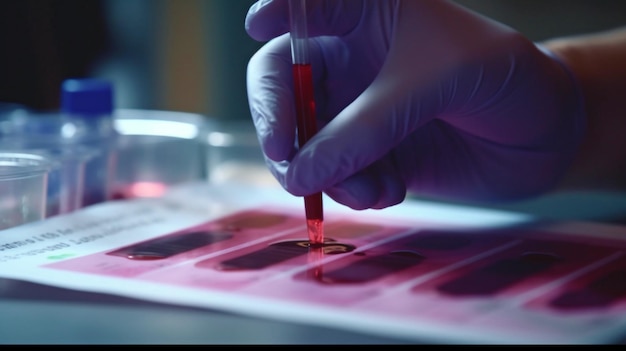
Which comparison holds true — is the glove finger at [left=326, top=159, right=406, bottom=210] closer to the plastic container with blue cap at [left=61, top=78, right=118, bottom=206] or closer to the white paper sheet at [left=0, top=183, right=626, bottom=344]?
the white paper sheet at [left=0, top=183, right=626, bottom=344]

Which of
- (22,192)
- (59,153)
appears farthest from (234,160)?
(22,192)

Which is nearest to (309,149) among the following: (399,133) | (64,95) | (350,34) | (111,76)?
(399,133)

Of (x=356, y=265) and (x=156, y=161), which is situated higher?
(x=156, y=161)

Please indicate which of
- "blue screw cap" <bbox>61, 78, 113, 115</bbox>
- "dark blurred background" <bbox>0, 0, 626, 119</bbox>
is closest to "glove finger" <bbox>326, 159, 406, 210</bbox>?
"blue screw cap" <bbox>61, 78, 113, 115</bbox>

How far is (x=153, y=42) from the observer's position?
2.18 m

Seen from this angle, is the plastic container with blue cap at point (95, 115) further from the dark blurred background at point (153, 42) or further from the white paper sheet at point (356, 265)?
the dark blurred background at point (153, 42)

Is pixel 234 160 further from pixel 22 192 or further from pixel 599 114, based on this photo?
pixel 599 114

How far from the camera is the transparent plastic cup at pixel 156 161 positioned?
39.7 inches

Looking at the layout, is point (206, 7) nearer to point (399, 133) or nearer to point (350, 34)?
point (350, 34)

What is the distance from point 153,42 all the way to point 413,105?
1.62 meters

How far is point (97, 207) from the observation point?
2.86 feet

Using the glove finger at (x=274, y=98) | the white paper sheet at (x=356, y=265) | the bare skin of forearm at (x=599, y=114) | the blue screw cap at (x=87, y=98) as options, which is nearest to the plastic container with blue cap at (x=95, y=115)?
the blue screw cap at (x=87, y=98)

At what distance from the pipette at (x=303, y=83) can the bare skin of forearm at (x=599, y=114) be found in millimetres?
362

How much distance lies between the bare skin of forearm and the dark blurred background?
1.18 ft
